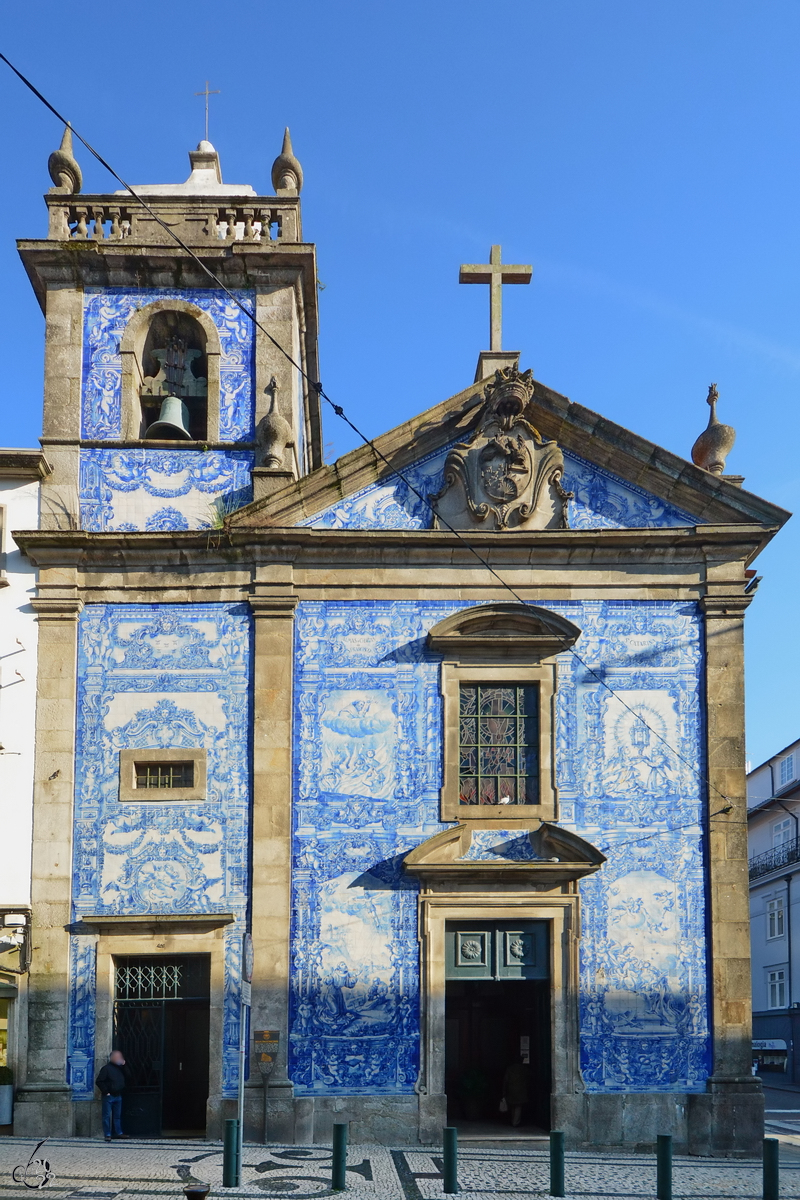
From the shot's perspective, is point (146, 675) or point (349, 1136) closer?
point (349, 1136)

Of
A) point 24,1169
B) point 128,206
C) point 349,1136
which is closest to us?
point 24,1169

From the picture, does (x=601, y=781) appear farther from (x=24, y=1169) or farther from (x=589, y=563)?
(x=24, y=1169)

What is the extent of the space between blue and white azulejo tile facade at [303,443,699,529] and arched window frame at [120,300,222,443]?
2182 millimetres

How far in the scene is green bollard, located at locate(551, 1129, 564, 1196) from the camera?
12812 millimetres

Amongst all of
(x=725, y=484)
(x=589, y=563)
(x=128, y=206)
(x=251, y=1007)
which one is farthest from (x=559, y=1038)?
(x=128, y=206)

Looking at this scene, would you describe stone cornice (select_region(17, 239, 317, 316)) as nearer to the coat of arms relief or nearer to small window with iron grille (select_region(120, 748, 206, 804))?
the coat of arms relief

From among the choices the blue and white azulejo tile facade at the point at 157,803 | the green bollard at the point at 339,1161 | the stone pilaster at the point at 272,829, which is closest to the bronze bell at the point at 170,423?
the stone pilaster at the point at 272,829

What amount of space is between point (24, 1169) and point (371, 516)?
Answer: 8.88 meters

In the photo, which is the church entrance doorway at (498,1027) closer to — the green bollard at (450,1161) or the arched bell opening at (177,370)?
the green bollard at (450,1161)

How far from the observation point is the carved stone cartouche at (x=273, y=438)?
59.2 feet

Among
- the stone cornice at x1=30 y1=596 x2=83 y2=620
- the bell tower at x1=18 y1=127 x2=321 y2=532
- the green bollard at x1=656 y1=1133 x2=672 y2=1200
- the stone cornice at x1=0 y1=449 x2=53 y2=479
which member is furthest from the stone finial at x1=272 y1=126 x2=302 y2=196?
the green bollard at x1=656 y1=1133 x2=672 y2=1200

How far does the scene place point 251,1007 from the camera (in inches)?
651

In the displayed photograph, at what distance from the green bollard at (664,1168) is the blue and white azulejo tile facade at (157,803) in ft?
19.2

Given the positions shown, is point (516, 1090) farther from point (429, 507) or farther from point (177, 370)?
point (177, 370)
